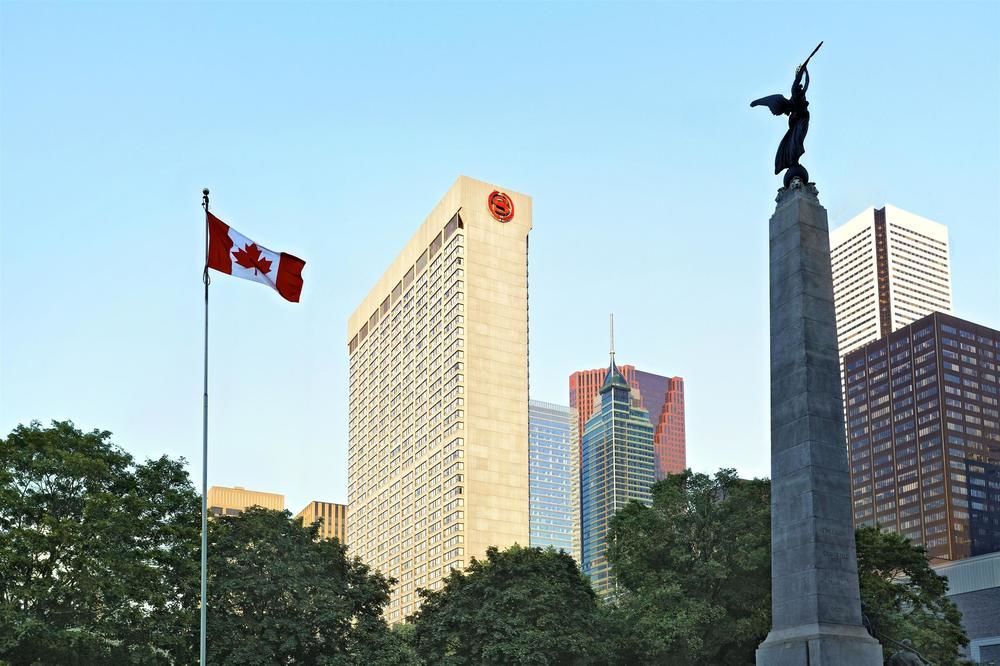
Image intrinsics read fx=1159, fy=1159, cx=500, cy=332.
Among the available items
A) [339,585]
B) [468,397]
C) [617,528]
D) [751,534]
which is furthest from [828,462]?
[468,397]

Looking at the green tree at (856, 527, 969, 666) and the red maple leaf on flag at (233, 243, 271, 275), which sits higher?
the red maple leaf on flag at (233, 243, 271, 275)

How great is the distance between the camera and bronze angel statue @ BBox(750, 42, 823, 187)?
31.0m

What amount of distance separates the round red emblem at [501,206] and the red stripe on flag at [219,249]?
160m

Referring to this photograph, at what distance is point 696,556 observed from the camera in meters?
52.2

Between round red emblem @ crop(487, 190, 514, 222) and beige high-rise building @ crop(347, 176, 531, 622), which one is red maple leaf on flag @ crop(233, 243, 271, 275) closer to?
beige high-rise building @ crop(347, 176, 531, 622)

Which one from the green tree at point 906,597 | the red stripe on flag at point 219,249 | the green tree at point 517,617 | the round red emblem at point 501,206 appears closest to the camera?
the red stripe on flag at point 219,249

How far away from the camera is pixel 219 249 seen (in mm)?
34844

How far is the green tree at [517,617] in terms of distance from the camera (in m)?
54.3

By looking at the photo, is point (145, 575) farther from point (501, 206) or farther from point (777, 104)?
point (501, 206)

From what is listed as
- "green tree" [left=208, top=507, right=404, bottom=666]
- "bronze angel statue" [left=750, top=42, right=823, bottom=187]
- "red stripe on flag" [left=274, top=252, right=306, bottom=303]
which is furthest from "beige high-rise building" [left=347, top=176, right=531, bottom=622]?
"bronze angel statue" [left=750, top=42, right=823, bottom=187]

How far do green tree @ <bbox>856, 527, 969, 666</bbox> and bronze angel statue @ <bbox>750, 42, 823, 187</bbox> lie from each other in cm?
2464

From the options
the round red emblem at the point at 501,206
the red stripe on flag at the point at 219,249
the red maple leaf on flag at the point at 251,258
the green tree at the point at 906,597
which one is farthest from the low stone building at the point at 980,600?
the round red emblem at the point at 501,206

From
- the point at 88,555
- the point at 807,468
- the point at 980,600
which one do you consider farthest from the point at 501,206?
the point at 807,468

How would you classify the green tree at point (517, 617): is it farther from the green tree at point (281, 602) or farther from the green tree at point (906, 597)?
the green tree at point (906, 597)
